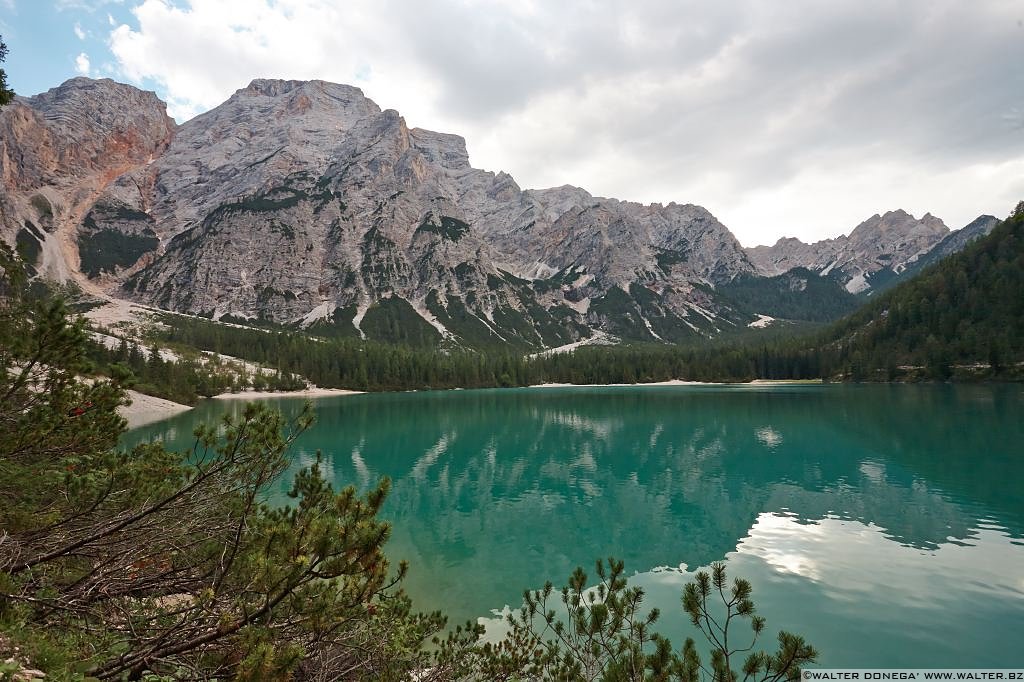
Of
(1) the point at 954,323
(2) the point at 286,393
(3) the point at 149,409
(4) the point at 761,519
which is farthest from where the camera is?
(1) the point at 954,323

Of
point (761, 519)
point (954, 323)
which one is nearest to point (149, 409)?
point (761, 519)

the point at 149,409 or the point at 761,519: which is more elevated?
the point at 761,519

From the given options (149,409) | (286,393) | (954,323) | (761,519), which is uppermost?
(954,323)

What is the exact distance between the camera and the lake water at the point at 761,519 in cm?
1705

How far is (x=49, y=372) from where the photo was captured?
977 centimetres

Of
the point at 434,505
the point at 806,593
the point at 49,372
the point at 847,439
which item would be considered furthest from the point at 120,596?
the point at 847,439

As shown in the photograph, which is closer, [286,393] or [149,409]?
[149,409]

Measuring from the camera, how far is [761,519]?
95.3ft

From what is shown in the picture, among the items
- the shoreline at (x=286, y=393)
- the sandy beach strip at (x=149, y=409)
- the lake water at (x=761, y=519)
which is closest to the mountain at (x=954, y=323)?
the lake water at (x=761, y=519)

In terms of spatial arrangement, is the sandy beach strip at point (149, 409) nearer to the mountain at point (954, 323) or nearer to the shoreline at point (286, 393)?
the shoreline at point (286, 393)

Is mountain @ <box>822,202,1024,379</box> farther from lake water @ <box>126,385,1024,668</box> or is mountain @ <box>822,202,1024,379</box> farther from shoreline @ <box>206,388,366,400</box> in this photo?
shoreline @ <box>206,388,366,400</box>

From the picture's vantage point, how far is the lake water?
55.9ft

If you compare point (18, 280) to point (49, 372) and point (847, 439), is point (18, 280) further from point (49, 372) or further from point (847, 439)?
point (847, 439)

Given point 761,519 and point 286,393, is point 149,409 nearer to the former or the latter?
point 286,393
